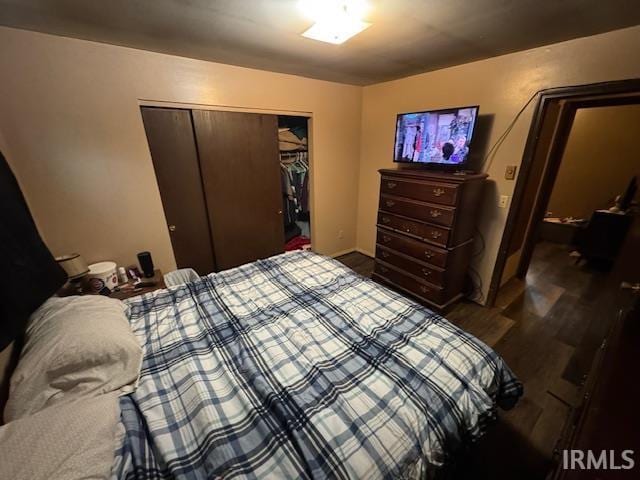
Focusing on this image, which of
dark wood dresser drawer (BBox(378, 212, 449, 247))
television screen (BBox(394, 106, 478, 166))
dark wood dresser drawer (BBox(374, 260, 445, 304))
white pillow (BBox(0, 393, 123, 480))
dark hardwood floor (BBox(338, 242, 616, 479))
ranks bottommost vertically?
dark hardwood floor (BBox(338, 242, 616, 479))

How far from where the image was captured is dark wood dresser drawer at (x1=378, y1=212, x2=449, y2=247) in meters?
2.19

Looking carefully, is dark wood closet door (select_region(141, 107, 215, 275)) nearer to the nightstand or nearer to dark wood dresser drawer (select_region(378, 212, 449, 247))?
the nightstand

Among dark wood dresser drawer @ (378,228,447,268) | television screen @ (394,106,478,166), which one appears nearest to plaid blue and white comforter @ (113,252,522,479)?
dark wood dresser drawer @ (378,228,447,268)

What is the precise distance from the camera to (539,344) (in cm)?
204

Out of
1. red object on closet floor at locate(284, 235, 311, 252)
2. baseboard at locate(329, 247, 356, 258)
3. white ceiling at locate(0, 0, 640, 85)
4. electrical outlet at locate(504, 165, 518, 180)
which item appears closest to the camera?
white ceiling at locate(0, 0, 640, 85)

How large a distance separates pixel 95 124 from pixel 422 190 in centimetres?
268

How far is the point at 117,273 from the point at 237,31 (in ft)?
6.64

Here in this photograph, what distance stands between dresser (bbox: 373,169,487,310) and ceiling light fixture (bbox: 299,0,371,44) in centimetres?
127

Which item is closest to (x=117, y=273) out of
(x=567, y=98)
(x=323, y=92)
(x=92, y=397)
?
(x=92, y=397)

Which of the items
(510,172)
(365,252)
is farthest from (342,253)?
(510,172)

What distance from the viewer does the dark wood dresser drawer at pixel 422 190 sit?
207 centimetres

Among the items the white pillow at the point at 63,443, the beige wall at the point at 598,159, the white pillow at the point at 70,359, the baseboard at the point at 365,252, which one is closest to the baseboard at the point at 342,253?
the baseboard at the point at 365,252

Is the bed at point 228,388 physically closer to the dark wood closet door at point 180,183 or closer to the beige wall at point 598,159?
the dark wood closet door at point 180,183

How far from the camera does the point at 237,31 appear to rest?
5.26ft
